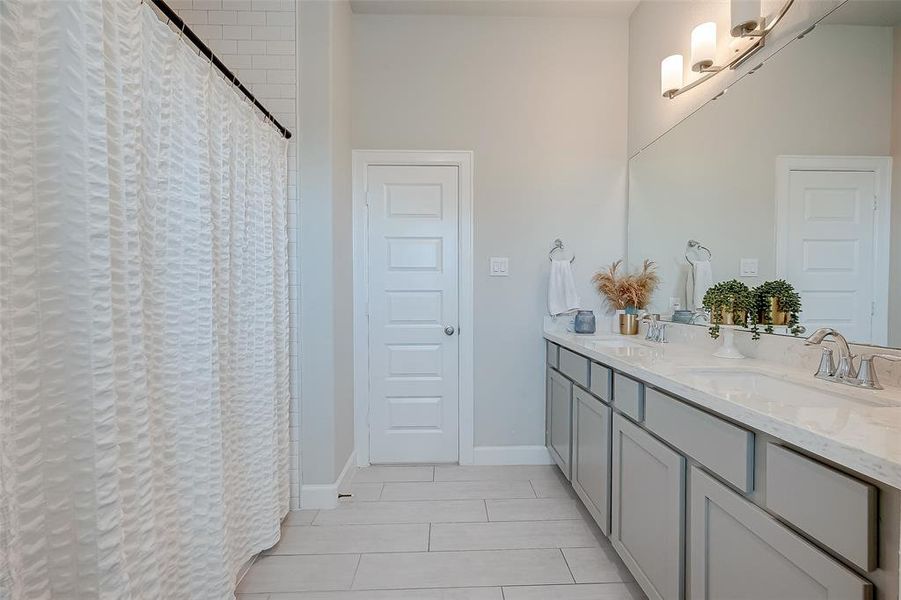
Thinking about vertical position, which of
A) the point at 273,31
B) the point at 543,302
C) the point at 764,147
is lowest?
the point at 543,302

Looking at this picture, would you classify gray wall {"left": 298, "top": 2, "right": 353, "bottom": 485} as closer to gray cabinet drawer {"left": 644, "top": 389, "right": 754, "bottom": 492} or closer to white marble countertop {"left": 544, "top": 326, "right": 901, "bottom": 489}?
white marble countertop {"left": 544, "top": 326, "right": 901, "bottom": 489}

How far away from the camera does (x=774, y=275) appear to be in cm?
157

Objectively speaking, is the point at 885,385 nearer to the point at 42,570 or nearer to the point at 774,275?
the point at 774,275

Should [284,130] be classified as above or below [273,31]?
below

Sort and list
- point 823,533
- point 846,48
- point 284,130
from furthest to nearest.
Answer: point 284,130
point 846,48
point 823,533

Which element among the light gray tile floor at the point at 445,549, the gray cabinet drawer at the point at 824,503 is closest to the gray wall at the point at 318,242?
the light gray tile floor at the point at 445,549

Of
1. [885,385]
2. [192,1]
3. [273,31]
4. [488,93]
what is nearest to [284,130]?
[273,31]

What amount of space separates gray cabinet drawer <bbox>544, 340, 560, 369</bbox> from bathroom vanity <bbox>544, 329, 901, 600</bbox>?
2.15 ft

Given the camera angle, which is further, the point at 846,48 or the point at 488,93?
the point at 488,93

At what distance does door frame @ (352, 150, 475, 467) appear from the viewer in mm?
2742

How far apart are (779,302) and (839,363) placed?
1.20 ft

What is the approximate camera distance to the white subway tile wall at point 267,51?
6.87ft

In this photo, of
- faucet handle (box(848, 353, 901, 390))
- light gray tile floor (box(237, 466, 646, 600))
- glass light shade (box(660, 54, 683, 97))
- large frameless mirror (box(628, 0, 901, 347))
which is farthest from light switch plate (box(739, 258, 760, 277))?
light gray tile floor (box(237, 466, 646, 600))

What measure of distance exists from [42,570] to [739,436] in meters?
1.44
